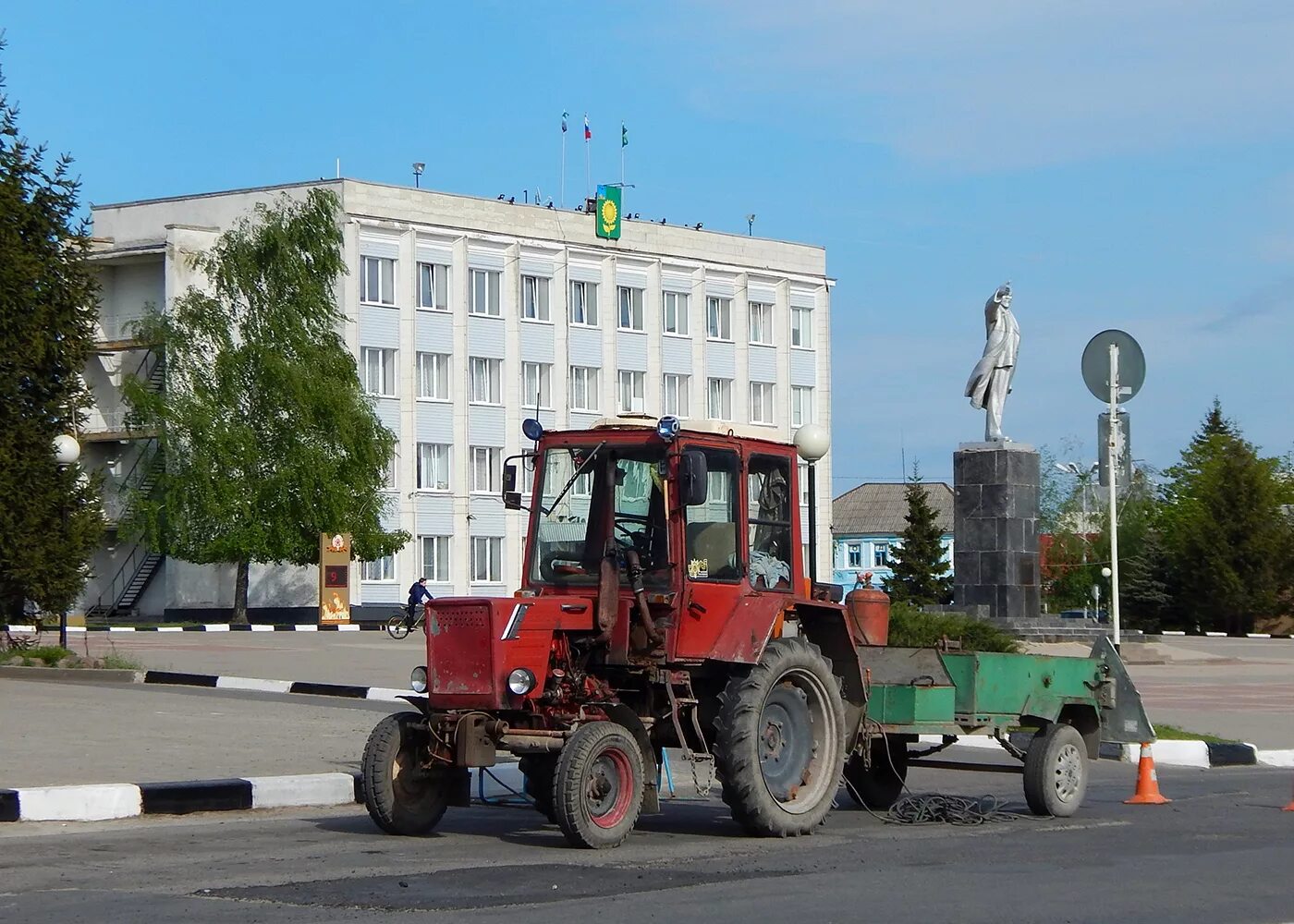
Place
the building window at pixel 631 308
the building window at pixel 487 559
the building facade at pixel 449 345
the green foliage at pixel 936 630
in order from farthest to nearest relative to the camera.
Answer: the building window at pixel 631 308 < the building window at pixel 487 559 < the building facade at pixel 449 345 < the green foliage at pixel 936 630

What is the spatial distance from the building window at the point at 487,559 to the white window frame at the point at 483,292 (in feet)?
27.6

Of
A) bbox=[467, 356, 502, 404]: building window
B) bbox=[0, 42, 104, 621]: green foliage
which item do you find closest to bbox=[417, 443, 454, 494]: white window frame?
bbox=[467, 356, 502, 404]: building window

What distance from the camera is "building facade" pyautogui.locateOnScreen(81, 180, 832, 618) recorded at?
219ft

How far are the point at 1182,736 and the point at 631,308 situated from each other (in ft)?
187

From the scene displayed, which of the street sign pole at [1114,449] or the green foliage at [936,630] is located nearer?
the street sign pole at [1114,449]

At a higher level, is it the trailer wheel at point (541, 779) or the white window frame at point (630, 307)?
the white window frame at point (630, 307)

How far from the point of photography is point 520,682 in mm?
11312

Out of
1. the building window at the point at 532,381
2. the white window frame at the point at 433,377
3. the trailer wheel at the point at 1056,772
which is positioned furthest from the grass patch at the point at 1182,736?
the building window at the point at 532,381

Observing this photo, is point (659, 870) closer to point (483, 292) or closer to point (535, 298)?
point (483, 292)

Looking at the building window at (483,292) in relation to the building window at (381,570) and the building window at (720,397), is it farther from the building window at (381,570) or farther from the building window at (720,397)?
the building window at (720,397)

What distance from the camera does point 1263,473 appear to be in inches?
3029

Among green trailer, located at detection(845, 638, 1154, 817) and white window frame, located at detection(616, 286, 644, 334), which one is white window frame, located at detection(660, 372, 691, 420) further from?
green trailer, located at detection(845, 638, 1154, 817)

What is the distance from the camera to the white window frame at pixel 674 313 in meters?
A: 76.8

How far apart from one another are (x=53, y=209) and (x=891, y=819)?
18.0 meters
